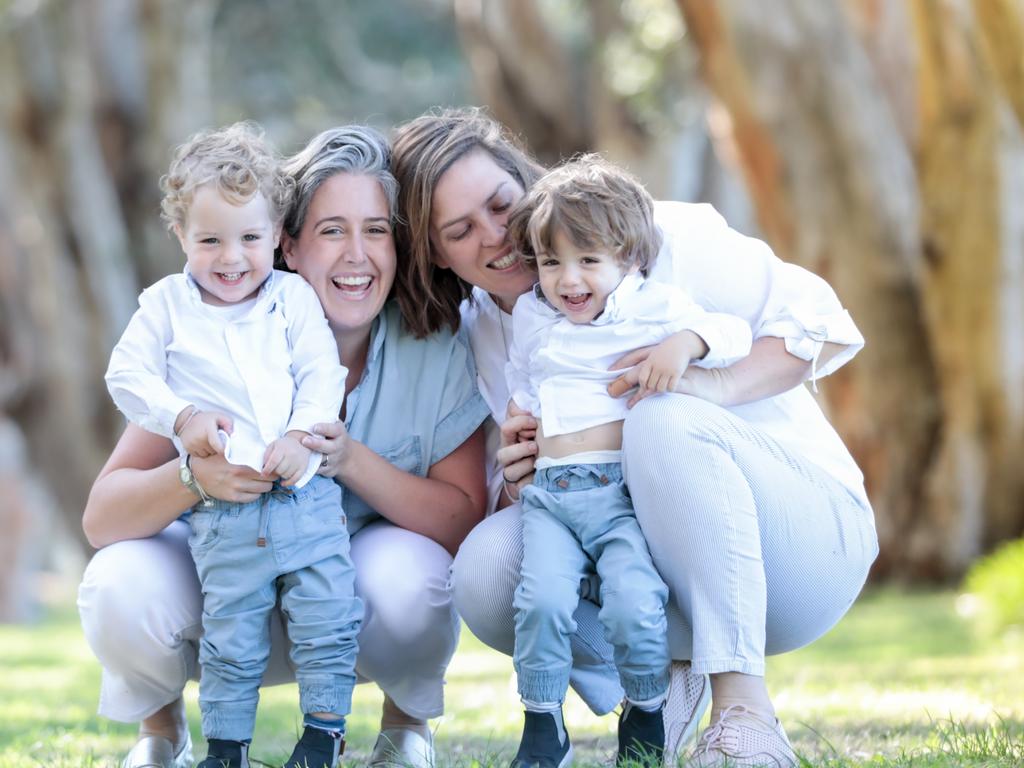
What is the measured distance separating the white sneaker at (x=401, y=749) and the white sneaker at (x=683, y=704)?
1.91 ft

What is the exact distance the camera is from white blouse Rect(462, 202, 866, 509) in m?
3.51

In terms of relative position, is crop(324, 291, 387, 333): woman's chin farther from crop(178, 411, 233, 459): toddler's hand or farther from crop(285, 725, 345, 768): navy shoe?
crop(285, 725, 345, 768): navy shoe

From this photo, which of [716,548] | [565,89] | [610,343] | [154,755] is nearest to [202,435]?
[154,755]

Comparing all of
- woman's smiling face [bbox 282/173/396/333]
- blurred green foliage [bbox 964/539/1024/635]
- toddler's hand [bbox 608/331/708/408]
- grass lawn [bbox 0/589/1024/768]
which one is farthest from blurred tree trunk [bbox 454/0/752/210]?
toddler's hand [bbox 608/331/708/408]

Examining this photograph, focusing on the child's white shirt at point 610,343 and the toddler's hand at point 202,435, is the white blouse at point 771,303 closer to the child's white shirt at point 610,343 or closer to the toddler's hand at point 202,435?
the child's white shirt at point 610,343

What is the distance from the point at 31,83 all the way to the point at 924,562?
27.4ft

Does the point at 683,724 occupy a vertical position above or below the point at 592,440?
below

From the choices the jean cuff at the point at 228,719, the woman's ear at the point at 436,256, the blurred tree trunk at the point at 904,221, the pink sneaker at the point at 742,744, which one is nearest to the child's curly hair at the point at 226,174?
the woman's ear at the point at 436,256

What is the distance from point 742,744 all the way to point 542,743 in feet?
1.40

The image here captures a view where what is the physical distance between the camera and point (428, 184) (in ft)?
12.3

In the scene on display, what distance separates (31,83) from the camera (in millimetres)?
12406

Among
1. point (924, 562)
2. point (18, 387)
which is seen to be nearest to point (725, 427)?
point (924, 562)

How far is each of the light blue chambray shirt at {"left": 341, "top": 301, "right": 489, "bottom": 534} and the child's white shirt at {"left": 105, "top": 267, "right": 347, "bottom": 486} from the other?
32 cm

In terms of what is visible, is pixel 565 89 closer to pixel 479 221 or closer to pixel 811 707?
pixel 811 707
